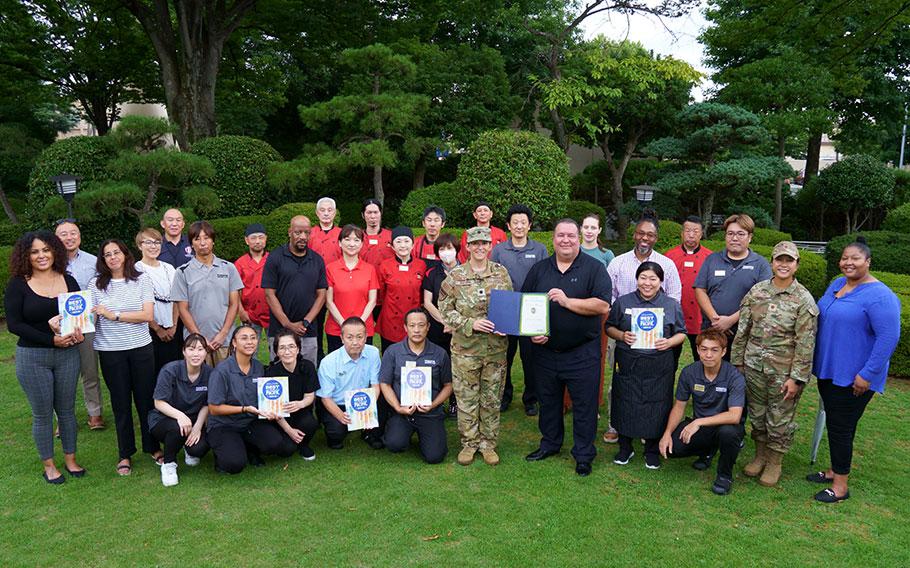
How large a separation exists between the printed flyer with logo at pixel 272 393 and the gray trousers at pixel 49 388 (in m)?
1.37

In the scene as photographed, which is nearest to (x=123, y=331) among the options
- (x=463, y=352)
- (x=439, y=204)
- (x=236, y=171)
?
(x=463, y=352)

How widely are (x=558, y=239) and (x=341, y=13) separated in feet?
43.8

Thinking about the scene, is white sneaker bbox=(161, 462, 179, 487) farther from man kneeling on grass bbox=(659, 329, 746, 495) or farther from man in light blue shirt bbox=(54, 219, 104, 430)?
man kneeling on grass bbox=(659, 329, 746, 495)

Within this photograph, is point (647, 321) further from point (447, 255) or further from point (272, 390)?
point (272, 390)

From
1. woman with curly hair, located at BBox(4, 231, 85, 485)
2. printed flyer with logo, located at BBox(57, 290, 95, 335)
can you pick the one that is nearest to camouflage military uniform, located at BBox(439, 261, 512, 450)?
printed flyer with logo, located at BBox(57, 290, 95, 335)

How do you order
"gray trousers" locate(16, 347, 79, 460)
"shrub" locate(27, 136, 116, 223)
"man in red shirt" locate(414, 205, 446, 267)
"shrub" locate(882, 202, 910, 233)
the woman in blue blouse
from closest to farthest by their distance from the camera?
the woman in blue blouse < "gray trousers" locate(16, 347, 79, 460) < "man in red shirt" locate(414, 205, 446, 267) < "shrub" locate(27, 136, 116, 223) < "shrub" locate(882, 202, 910, 233)

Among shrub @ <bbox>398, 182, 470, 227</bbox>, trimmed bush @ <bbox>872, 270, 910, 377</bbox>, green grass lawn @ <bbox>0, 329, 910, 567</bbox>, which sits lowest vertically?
green grass lawn @ <bbox>0, 329, 910, 567</bbox>

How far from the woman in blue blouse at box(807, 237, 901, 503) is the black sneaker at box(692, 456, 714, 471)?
2.56 feet

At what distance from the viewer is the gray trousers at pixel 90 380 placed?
5.80 metres

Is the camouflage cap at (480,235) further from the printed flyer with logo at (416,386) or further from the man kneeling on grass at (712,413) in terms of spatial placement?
the man kneeling on grass at (712,413)

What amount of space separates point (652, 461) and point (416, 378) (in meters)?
2.01

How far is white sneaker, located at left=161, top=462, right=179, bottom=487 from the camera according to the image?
183 inches

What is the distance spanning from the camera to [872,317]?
4.14 m

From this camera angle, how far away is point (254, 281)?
5.91m
